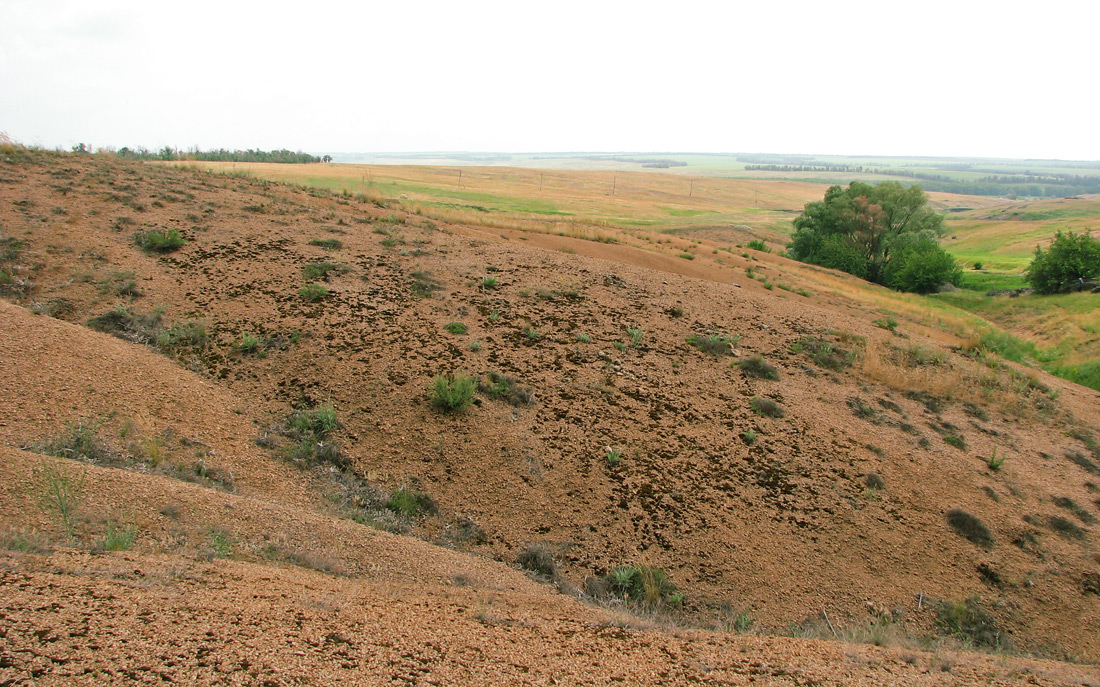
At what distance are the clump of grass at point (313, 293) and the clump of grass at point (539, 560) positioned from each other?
6.49 meters

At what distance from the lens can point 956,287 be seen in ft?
113

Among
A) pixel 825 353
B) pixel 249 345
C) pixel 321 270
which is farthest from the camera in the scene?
pixel 825 353

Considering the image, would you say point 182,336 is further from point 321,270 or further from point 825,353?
point 825,353

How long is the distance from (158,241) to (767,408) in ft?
38.9

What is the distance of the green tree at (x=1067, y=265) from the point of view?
2955 centimetres

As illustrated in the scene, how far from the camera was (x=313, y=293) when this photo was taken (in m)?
10.2

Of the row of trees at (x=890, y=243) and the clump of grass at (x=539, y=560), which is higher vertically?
the row of trees at (x=890, y=243)

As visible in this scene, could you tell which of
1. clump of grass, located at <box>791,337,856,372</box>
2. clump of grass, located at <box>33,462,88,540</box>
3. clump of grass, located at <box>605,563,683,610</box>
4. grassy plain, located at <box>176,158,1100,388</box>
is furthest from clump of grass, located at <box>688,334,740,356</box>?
clump of grass, located at <box>33,462,88,540</box>

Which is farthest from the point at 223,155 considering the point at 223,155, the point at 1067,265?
the point at 1067,265

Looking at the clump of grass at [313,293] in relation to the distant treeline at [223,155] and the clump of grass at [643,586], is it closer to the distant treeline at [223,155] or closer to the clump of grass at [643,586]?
the clump of grass at [643,586]

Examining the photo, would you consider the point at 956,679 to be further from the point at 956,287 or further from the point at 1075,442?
the point at 956,287

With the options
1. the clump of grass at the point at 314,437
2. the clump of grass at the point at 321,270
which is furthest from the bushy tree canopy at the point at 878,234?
the clump of grass at the point at 314,437

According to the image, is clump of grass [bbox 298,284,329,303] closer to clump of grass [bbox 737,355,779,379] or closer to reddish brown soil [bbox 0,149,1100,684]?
reddish brown soil [bbox 0,149,1100,684]

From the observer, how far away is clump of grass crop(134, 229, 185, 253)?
1098 centimetres
